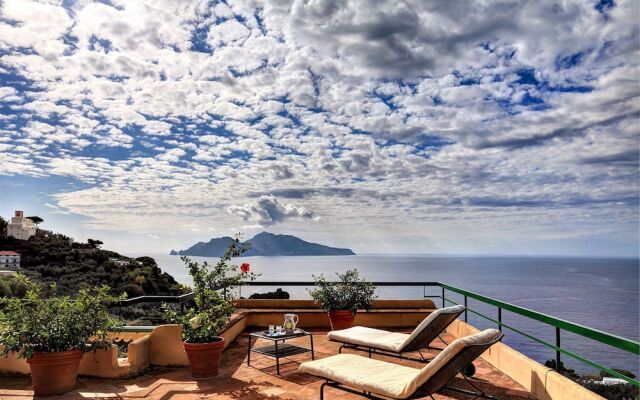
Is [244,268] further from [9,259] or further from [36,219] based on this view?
[36,219]

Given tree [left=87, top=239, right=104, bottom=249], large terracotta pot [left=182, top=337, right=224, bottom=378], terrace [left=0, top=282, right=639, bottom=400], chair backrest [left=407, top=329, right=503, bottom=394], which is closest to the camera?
chair backrest [left=407, top=329, right=503, bottom=394]

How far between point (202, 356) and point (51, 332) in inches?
60.9

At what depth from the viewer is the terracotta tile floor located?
4.45m

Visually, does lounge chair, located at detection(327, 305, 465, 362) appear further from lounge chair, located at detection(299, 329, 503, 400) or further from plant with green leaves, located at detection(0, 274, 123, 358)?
plant with green leaves, located at detection(0, 274, 123, 358)

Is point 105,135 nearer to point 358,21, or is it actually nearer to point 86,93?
point 86,93

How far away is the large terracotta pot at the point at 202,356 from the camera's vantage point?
508 cm

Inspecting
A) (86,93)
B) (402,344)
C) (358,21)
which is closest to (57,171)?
(86,93)

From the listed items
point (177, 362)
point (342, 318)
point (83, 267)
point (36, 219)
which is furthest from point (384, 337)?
point (36, 219)

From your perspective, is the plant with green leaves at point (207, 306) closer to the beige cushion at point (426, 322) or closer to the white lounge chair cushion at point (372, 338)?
the white lounge chair cushion at point (372, 338)

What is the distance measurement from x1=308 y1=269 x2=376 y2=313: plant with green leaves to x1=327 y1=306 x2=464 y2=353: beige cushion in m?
1.52

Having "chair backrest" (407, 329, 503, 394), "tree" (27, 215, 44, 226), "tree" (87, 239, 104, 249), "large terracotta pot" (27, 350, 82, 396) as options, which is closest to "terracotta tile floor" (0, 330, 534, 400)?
"large terracotta pot" (27, 350, 82, 396)

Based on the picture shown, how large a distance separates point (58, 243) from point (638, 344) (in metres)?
48.9

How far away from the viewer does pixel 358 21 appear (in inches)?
287

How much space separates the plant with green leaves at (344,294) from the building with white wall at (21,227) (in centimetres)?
4740
